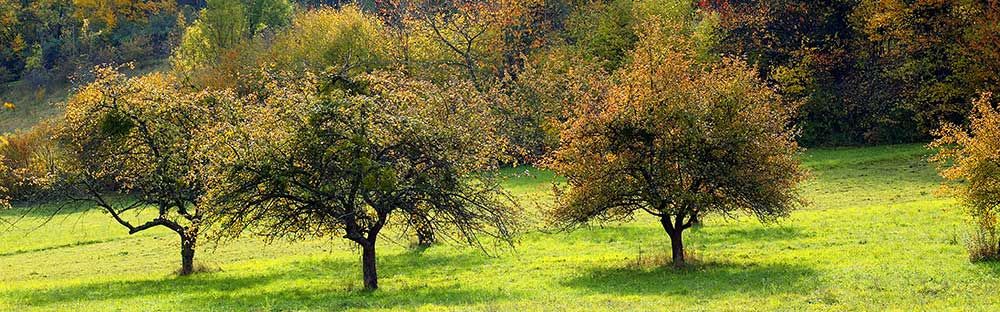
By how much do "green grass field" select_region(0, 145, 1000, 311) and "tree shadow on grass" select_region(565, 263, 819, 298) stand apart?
6cm

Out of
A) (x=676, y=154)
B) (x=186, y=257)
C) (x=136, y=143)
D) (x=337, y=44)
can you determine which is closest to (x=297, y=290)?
(x=186, y=257)

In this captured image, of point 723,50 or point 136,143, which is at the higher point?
point 723,50

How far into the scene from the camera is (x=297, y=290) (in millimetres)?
30469

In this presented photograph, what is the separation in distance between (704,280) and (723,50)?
143 ft

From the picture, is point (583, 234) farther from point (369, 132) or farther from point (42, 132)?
point (42, 132)

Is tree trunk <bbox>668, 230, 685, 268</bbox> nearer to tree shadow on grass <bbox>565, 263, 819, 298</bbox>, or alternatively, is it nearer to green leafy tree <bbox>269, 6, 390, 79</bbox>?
tree shadow on grass <bbox>565, 263, 819, 298</bbox>

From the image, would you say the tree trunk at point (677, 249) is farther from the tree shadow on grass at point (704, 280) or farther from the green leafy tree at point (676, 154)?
the tree shadow on grass at point (704, 280)

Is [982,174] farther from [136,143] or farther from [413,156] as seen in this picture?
[136,143]

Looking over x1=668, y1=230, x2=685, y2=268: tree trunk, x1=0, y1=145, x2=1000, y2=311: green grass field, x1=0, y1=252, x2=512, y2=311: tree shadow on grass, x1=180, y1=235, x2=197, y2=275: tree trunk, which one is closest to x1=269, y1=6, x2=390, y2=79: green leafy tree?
x1=0, y1=145, x2=1000, y2=311: green grass field

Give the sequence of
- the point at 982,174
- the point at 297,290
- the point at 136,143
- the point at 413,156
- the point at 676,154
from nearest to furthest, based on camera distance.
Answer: the point at 982,174 → the point at 413,156 → the point at 676,154 → the point at 297,290 → the point at 136,143

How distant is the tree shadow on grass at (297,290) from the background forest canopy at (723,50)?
19678mm

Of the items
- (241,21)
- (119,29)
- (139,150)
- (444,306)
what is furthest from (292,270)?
(119,29)

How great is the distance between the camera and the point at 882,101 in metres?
64.7

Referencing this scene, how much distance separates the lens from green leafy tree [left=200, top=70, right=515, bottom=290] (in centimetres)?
2780
